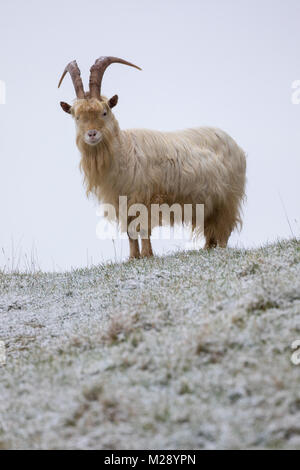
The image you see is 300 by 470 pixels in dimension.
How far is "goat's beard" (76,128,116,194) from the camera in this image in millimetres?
9914

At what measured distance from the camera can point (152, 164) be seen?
10.3m

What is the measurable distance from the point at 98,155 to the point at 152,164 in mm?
999

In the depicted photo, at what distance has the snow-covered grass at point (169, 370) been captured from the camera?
3.65m

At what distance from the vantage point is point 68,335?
6.23 metres

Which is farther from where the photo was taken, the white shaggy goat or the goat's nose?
the white shaggy goat

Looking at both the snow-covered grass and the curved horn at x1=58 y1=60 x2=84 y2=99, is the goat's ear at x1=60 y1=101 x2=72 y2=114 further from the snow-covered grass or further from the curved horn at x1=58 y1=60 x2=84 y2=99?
the snow-covered grass

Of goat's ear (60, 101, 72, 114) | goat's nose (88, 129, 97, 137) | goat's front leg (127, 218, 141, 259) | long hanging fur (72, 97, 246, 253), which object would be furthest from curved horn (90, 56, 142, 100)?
goat's front leg (127, 218, 141, 259)

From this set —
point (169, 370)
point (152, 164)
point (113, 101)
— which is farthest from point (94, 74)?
point (169, 370)

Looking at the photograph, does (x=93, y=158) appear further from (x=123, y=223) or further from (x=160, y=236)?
(x=160, y=236)

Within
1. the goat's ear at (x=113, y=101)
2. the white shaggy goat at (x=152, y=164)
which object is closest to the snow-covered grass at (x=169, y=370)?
the white shaggy goat at (x=152, y=164)

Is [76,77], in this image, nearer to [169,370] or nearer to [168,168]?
[168,168]

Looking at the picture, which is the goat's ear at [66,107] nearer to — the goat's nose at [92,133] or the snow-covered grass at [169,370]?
the goat's nose at [92,133]
